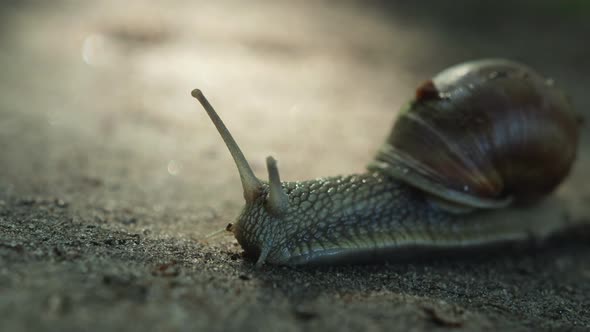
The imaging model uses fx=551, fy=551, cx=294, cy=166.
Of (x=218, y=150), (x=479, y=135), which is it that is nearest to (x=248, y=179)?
(x=479, y=135)

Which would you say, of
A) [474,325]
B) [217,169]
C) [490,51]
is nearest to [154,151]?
[217,169]

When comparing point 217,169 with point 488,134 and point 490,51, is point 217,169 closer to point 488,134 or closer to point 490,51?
point 488,134

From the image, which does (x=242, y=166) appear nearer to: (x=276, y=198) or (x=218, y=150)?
(x=276, y=198)

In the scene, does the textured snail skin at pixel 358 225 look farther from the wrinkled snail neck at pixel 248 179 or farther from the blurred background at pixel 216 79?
the blurred background at pixel 216 79

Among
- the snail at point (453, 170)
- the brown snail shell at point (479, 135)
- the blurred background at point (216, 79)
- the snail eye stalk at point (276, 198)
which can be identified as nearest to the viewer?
the snail eye stalk at point (276, 198)

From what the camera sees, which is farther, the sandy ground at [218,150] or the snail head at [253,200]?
the snail head at [253,200]

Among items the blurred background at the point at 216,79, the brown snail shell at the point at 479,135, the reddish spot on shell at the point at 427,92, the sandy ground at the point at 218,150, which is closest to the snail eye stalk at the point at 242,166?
the sandy ground at the point at 218,150

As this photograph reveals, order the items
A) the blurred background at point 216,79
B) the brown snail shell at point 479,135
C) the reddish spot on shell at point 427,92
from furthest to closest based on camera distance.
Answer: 1. the blurred background at point 216,79
2. the reddish spot on shell at point 427,92
3. the brown snail shell at point 479,135

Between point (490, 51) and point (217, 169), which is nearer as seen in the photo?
point (217, 169)
